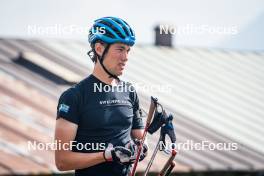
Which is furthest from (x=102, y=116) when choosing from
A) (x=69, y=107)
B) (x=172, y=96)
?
(x=172, y=96)

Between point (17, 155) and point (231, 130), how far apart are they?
22.5 ft

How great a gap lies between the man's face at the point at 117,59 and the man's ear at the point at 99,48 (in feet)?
0.31

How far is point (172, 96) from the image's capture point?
18438 mm

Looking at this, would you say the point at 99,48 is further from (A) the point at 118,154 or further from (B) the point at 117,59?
(A) the point at 118,154

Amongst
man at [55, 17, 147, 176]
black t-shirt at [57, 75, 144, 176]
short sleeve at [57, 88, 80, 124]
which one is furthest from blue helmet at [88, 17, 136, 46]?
short sleeve at [57, 88, 80, 124]

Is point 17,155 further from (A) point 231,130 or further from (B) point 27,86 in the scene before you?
(A) point 231,130

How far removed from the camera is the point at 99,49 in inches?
216

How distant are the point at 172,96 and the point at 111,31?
13.1m

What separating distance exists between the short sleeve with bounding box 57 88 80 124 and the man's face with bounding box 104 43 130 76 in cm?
41

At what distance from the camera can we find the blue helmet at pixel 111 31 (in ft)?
17.6

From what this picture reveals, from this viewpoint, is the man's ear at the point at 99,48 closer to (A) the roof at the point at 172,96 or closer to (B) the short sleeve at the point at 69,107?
(B) the short sleeve at the point at 69,107

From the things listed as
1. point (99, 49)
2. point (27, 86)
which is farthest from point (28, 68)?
point (99, 49)

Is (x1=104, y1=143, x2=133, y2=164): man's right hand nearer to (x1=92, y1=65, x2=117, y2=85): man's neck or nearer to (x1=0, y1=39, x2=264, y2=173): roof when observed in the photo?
(x1=92, y1=65, x2=117, y2=85): man's neck

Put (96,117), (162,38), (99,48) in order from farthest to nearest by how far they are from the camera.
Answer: (162,38) < (99,48) < (96,117)
